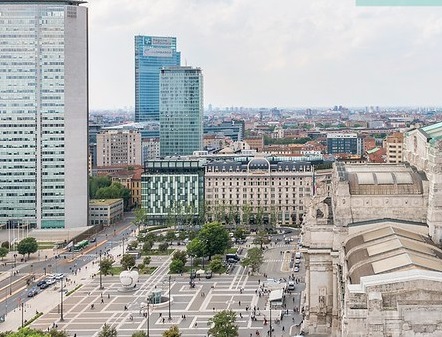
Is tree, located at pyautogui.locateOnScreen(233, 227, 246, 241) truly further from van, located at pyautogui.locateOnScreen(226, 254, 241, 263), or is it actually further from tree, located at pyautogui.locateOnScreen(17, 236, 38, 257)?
tree, located at pyautogui.locateOnScreen(17, 236, 38, 257)

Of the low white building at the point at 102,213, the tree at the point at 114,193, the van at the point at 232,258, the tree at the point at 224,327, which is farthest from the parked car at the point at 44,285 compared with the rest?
the tree at the point at 114,193

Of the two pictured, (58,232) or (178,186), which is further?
(178,186)

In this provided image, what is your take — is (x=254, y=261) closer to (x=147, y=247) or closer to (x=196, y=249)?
(x=196, y=249)

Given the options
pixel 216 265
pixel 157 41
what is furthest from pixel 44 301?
pixel 157 41

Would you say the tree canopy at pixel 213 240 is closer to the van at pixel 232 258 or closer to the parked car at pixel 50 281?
the van at pixel 232 258

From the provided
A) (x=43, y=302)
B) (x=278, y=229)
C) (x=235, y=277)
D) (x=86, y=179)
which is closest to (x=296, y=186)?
A: (x=278, y=229)

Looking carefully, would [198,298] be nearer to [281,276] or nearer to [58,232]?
[281,276]

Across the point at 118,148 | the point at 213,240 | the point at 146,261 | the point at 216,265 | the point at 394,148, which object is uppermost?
the point at 394,148
